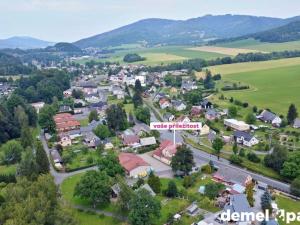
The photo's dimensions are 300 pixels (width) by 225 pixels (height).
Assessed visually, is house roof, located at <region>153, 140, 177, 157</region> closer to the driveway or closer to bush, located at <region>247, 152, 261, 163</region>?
the driveway

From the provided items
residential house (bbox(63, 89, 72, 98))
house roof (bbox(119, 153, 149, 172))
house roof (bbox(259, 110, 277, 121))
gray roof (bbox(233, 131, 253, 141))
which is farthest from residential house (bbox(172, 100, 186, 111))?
residential house (bbox(63, 89, 72, 98))

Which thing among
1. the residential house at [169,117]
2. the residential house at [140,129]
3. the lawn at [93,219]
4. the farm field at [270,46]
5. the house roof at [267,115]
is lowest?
the lawn at [93,219]

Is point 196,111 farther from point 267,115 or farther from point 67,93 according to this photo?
point 67,93

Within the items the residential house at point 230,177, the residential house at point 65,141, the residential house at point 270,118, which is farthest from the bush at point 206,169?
the residential house at point 65,141

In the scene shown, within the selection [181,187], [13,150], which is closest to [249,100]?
[181,187]

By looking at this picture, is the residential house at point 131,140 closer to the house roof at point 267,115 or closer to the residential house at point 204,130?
the residential house at point 204,130
